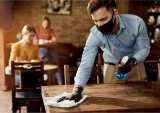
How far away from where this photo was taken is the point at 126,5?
7.23 meters

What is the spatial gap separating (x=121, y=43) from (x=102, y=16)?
1.07 ft

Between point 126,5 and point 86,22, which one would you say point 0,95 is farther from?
point 126,5

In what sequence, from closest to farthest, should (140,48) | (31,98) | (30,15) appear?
(140,48) < (31,98) < (30,15)

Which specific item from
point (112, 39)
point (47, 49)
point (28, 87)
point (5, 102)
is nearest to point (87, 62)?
point (112, 39)

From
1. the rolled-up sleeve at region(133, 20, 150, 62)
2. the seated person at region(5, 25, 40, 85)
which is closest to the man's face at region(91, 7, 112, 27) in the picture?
the rolled-up sleeve at region(133, 20, 150, 62)

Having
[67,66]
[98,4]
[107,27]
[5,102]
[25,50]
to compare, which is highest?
[98,4]

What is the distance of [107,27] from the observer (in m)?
2.35

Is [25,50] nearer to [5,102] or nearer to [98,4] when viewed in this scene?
[5,102]

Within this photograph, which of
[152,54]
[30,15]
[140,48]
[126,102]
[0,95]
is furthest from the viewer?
[30,15]

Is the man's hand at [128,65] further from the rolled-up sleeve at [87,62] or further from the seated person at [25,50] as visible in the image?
the seated person at [25,50]

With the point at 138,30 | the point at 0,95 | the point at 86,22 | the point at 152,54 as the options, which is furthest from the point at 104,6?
the point at 86,22

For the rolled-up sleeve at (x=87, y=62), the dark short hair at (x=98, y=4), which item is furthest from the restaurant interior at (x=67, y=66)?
the dark short hair at (x=98, y=4)

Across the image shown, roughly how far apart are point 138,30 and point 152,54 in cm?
383

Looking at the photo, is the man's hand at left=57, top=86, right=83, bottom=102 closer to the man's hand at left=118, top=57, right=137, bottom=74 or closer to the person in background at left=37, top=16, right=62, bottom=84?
the man's hand at left=118, top=57, right=137, bottom=74
